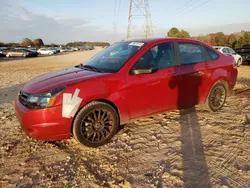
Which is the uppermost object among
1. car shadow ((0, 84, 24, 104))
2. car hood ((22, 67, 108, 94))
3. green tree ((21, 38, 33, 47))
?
green tree ((21, 38, 33, 47))

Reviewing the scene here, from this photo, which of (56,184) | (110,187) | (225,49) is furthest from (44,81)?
(225,49)

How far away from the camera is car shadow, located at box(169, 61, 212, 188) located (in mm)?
2768

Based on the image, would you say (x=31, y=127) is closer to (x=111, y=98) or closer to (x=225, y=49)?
(x=111, y=98)

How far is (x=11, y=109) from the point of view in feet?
18.6

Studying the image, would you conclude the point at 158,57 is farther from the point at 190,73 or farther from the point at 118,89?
the point at 118,89

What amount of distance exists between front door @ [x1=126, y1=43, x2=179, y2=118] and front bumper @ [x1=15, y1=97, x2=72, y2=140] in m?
1.12

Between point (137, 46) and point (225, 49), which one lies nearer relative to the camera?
point (137, 46)

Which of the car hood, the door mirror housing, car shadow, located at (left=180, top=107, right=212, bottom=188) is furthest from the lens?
the door mirror housing

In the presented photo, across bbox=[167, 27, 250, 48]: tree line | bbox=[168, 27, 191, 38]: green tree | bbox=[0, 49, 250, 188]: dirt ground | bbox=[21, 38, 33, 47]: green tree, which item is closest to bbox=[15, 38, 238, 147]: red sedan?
bbox=[0, 49, 250, 188]: dirt ground

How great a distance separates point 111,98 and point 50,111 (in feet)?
3.04

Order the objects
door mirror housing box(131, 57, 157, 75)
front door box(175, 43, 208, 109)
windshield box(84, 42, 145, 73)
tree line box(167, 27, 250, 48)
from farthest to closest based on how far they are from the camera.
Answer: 1. tree line box(167, 27, 250, 48)
2. front door box(175, 43, 208, 109)
3. windshield box(84, 42, 145, 73)
4. door mirror housing box(131, 57, 157, 75)

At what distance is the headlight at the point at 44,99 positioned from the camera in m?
3.20

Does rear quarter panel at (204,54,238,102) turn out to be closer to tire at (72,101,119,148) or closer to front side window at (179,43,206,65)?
front side window at (179,43,206,65)

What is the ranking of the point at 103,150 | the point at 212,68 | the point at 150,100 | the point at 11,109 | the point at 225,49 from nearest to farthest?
the point at 103,150 → the point at 150,100 → the point at 212,68 → the point at 11,109 → the point at 225,49
